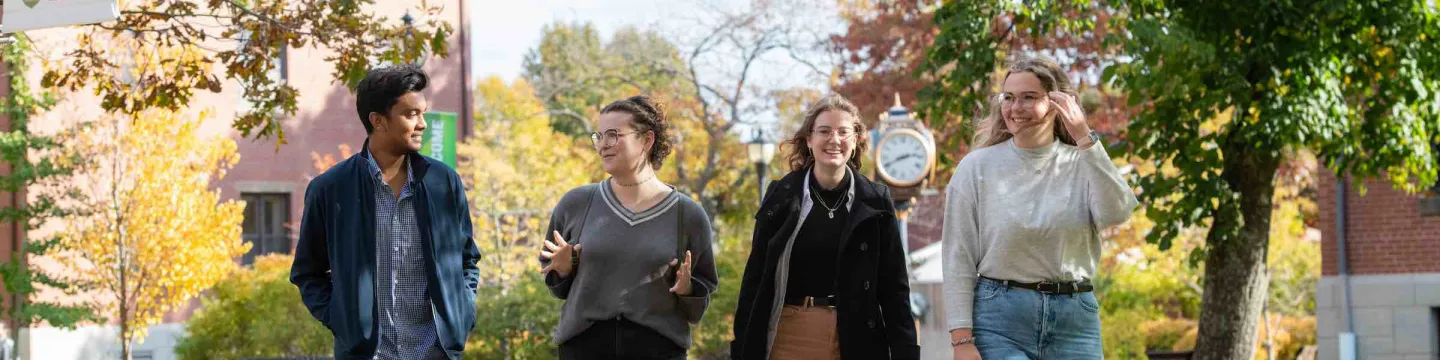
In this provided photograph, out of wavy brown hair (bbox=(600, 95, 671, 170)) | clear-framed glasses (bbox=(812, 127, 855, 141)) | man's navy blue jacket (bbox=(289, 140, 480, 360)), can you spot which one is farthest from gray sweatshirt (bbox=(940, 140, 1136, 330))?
man's navy blue jacket (bbox=(289, 140, 480, 360))

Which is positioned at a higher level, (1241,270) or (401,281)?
(401,281)

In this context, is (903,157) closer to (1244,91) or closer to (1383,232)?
(1383,232)

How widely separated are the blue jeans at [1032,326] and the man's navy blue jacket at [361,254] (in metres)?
1.77

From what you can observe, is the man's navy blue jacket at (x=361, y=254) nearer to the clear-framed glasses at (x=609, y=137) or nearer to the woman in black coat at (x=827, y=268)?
the clear-framed glasses at (x=609, y=137)

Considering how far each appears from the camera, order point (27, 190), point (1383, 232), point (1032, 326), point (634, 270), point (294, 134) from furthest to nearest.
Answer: point (294, 134) → point (27, 190) → point (1383, 232) → point (634, 270) → point (1032, 326)

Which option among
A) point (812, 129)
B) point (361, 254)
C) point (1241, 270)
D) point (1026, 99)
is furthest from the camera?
point (1241, 270)

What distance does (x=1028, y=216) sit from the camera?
5.88 metres

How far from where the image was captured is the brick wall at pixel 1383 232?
2317cm

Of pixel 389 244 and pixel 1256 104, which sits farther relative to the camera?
pixel 1256 104

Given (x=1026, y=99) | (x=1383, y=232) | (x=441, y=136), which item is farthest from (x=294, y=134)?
(x=1026, y=99)

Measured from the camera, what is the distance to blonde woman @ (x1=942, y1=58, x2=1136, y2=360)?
5816 millimetres

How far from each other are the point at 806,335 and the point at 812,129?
81 cm

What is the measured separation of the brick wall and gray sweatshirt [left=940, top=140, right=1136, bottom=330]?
1847 centimetres

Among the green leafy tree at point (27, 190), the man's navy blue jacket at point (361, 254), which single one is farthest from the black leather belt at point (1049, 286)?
the green leafy tree at point (27, 190)
